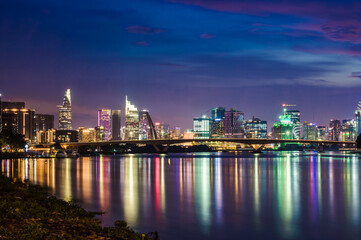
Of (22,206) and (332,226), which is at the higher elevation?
(22,206)

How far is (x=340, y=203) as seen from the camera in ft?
115

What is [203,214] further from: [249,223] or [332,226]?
[332,226]

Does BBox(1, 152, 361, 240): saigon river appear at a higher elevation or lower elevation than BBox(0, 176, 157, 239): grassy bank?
lower

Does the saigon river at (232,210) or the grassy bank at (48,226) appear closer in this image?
the grassy bank at (48,226)

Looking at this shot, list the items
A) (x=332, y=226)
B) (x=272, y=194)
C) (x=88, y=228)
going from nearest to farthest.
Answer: (x=88, y=228) < (x=332, y=226) < (x=272, y=194)

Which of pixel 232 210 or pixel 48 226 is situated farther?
pixel 232 210

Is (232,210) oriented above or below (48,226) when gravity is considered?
below

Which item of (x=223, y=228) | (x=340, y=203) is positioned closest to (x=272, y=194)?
(x=340, y=203)

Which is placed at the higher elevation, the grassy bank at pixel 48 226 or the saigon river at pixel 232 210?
Answer: the grassy bank at pixel 48 226

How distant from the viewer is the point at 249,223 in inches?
998

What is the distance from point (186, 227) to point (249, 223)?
3.77 metres

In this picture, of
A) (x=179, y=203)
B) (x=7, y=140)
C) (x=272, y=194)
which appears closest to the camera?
(x=179, y=203)

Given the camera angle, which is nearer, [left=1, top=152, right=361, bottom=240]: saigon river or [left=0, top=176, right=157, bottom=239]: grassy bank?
[left=0, top=176, right=157, bottom=239]: grassy bank

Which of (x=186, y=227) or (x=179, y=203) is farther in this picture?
(x=179, y=203)
